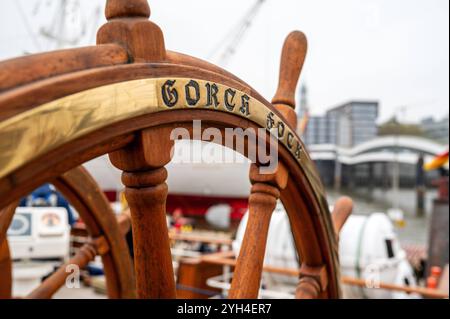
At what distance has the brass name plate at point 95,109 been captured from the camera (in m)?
0.36

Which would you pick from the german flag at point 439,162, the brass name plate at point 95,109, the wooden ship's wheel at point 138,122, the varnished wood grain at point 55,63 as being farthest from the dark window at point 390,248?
the varnished wood grain at point 55,63

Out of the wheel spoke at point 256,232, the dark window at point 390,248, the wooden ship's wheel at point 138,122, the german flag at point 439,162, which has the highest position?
the german flag at point 439,162

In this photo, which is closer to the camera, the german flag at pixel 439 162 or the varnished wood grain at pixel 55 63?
the varnished wood grain at pixel 55 63

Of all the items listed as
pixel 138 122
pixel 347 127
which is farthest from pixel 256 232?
pixel 347 127

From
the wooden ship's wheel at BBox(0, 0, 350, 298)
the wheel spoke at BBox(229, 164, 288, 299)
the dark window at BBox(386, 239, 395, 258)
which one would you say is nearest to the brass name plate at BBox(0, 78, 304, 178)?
the wooden ship's wheel at BBox(0, 0, 350, 298)

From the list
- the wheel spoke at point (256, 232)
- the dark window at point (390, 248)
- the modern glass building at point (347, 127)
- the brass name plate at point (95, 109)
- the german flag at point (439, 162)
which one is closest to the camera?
the brass name plate at point (95, 109)

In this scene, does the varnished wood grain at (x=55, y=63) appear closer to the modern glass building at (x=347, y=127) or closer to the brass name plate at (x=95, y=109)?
the brass name plate at (x=95, y=109)

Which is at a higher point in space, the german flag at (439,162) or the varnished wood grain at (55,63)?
the german flag at (439,162)

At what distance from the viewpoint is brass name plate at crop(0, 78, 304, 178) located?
0.36m

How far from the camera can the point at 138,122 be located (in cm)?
47

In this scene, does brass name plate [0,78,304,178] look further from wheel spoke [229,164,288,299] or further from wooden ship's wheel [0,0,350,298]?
wheel spoke [229,164,288,299]

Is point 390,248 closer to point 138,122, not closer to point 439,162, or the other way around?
point 439,162

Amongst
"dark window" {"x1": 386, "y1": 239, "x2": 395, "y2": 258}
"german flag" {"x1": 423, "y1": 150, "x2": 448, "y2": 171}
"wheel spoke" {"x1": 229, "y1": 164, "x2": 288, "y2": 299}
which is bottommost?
"dark window" {"x1": 386, "y1": 239, "x2": 395, "y2": 258}

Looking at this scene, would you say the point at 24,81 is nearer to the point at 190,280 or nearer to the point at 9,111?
the point at 9,111
